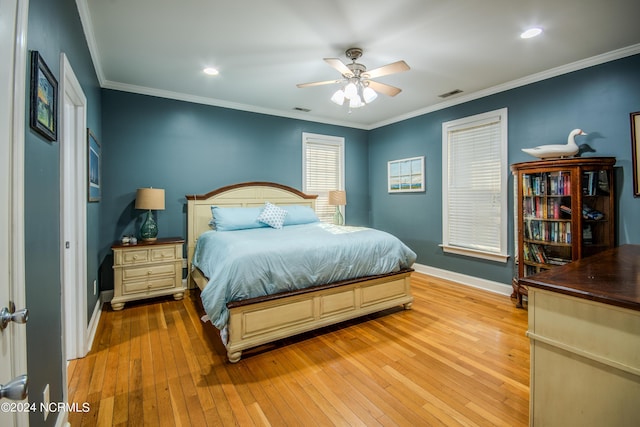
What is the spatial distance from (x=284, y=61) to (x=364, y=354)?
301 centimetres

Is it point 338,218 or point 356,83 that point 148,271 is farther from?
point 356,83

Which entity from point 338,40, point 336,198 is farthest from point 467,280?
point 338,40

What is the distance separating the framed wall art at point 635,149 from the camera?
9.29 ft

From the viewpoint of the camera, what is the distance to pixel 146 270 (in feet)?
11.4

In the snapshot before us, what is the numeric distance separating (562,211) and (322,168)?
3573 mm

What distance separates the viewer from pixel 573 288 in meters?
1.22

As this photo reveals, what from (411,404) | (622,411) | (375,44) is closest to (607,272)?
(622,411)

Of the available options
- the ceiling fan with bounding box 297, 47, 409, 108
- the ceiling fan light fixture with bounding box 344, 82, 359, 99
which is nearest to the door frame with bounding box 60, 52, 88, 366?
the ceiling fan with bounding box 297, 47, 409, 108

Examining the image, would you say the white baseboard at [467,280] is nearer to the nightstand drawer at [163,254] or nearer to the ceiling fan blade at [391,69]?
the ceiling fan blade at [391,69]

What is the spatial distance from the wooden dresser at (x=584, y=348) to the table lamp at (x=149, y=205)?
12.5 feet

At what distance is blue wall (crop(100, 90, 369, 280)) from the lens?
3760mm

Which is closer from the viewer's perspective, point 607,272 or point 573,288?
point 573,288

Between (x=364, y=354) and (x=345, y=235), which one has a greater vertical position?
(x=345, y=235)

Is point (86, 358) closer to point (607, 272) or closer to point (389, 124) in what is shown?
point (607, 272)
